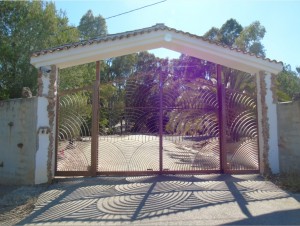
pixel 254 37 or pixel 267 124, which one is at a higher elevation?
pixel 254 37

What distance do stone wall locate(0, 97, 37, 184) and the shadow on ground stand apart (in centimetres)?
92

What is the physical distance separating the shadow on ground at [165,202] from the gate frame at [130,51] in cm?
83

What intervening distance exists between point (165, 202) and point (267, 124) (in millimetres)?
3956

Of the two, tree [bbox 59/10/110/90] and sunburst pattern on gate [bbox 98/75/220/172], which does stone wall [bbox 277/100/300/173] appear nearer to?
sunburst pattern on gate [bbox 98/75/220/172]

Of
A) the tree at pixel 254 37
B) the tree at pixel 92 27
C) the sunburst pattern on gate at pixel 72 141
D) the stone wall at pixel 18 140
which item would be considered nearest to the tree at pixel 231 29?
the tree at pixel 254 37

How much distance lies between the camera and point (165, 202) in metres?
6.00

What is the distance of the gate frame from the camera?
26.1 ft

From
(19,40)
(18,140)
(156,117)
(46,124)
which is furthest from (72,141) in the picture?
(19,40)

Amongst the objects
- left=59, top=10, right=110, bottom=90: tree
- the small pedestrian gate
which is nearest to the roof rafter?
the small pedestrian gate

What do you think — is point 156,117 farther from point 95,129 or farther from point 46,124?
point 46,124

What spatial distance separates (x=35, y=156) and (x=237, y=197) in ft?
16.4

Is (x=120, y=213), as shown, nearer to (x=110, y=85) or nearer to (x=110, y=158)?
(x=110, y=158)

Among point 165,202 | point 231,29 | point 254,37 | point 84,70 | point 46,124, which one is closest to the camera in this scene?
point 165,202

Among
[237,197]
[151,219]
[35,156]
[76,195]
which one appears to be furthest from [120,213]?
[35,156]
